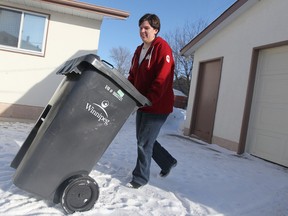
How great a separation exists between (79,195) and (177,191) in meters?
1.36

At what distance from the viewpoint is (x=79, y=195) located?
9.30 feet

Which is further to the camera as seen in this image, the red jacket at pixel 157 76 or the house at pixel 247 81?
the house at pixel 247 81

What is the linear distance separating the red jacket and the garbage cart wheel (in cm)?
106

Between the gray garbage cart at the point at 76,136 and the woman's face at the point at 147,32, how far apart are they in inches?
36.4

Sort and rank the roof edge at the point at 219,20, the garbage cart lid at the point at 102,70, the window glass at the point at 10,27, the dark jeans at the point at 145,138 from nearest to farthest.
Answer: the garbage cart lid at the point at 102,70
the dark jeans at the point at 145,138
the roof edge at the point at 219,20
the window glass at the point at 10,27

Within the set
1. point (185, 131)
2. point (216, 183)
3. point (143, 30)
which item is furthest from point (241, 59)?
point (143, 30)

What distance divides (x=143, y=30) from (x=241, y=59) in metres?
5.13

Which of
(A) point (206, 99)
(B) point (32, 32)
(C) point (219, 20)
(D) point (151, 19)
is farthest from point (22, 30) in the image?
(D) point (151, 19)

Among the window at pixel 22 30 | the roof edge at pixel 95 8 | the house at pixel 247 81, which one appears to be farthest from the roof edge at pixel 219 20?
the window at pixel 22 30

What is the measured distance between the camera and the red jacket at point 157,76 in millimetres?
3404

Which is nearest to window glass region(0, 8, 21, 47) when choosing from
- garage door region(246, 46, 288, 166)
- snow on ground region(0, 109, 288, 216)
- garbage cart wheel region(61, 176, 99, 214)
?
snow on ground region(0, 109, 288, 216)

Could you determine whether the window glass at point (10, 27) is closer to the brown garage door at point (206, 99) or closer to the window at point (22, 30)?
the window at point (22, 30)

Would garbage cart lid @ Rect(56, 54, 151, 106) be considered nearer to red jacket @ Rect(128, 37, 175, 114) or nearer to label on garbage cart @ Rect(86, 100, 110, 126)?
label on garbage cart @ Rect(86, 100, 110, 126)

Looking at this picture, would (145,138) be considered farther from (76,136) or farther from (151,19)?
(151,19)
